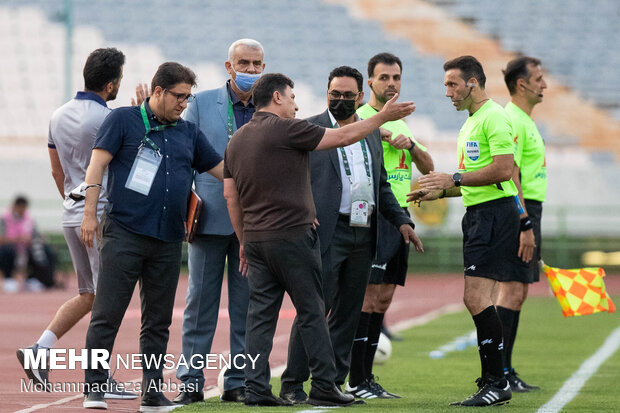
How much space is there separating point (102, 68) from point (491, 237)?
276 cm

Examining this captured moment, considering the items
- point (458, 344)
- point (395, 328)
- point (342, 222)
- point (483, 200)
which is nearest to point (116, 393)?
point (342, 222)

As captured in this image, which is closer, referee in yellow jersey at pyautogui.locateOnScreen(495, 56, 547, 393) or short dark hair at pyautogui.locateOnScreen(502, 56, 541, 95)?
referee in yellow jersey at pyautogui.locateOnScreen(495, 56, 547, 393)

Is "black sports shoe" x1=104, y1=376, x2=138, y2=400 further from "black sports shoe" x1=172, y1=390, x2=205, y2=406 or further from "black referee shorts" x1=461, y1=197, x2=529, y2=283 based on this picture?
"black referee shorts" x1=461, y1=197, x2=529, y2=283

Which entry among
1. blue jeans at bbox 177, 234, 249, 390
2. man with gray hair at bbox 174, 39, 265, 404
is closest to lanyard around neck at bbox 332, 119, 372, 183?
man with gray hair at bbox 174, 39, 265, 404

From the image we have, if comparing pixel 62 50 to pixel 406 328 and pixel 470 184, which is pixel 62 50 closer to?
pixel 406 328

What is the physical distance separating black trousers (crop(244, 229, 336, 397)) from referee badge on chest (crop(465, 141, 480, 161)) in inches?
52.4

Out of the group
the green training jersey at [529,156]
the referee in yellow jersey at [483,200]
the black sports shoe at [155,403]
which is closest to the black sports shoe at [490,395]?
the referee in yellow jersey at [483,200]

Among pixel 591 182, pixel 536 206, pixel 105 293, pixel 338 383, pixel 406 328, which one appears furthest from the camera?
pixel 591 182

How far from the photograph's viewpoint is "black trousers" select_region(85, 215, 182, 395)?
22.5 ft

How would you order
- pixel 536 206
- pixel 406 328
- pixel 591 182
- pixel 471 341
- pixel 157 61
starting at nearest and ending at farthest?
pixel 536 206
pixel 471 341
pixel 406 328
pixel 591 182
pixel 157 61

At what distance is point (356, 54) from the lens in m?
29.2

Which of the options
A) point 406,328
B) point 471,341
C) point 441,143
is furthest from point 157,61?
point 471,341

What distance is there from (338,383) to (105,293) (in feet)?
5.07

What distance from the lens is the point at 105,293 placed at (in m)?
6.88
